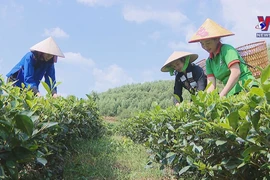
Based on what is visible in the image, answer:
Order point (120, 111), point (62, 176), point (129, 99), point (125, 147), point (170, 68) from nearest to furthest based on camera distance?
point (62, 176) < point (170, 68) < point (125, 147) < point (120, 111) < point (129, 99)

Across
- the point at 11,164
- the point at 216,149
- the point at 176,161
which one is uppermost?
the point at 11,164

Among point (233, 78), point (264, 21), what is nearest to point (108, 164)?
point (233, 78)

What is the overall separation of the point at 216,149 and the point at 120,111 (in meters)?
11.4

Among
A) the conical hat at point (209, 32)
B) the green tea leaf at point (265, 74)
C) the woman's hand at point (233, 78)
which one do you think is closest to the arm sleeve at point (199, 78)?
the conical hat at point (209, 32)

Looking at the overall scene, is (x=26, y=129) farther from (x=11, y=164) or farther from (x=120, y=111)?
(x=120, y=111)

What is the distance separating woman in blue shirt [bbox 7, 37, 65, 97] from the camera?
3.91m

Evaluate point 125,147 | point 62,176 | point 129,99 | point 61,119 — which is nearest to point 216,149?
point 61,119

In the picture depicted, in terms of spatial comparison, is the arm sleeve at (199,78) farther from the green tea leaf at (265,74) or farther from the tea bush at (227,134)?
the green tea leaf at (265,74)

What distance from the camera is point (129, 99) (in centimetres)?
1431

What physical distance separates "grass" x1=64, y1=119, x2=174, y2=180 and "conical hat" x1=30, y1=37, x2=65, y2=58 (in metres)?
1.05

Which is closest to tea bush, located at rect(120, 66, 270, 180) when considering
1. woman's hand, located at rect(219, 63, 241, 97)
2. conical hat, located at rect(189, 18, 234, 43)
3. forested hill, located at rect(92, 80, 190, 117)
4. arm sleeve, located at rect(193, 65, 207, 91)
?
woman's hand, located at rect(219, 63, 241, 97)

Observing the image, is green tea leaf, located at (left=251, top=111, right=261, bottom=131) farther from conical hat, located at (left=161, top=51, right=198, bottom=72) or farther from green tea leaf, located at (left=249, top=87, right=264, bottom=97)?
conical hat, located at (left=161, top=51, right=198, bottom=72)

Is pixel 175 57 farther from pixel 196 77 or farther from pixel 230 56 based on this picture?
pixel 230 56

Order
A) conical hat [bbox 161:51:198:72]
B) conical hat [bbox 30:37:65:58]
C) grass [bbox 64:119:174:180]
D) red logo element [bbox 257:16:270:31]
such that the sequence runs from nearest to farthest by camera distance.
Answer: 1. grass [bbox 64:119:174:180]
2. conical hat [bbox 161:51:198:72]
3. conical hat [bbox 30:37:65:58]
4. red logo element [bbox 257:16:270:31]
